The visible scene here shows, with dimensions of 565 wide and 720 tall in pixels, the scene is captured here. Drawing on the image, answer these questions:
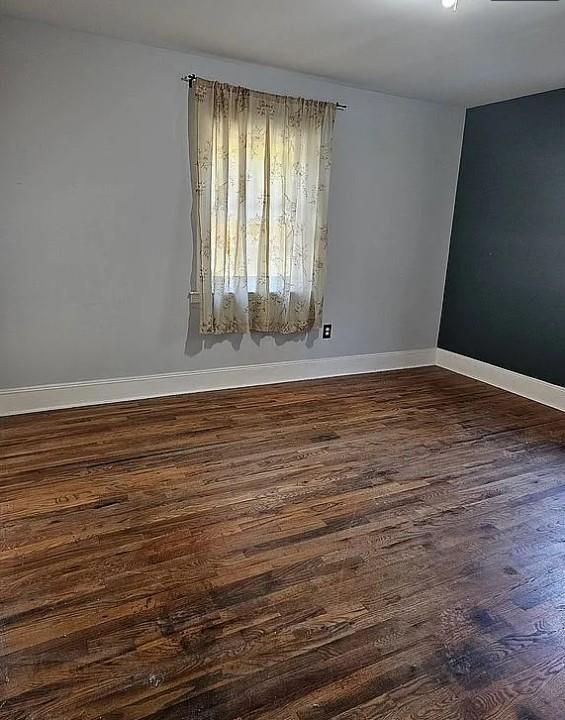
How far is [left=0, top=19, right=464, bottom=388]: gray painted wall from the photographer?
3.11 metres

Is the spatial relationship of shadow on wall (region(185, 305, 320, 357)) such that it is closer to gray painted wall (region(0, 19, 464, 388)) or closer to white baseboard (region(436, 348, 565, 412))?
gray painted wall (region(0, 19, 464, 388))

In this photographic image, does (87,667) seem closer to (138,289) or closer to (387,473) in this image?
(387,473)

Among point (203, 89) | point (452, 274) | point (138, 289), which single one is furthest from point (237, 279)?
point (452, 274)

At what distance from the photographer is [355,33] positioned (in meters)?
2.83

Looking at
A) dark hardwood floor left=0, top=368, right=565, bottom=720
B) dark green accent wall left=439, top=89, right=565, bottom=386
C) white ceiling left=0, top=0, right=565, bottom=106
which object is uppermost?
white ceiling left=0, top=0, right=565, bottom=106

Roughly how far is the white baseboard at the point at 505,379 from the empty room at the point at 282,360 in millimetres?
26

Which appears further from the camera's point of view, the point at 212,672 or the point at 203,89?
the point at 203,89

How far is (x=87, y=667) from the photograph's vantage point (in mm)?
1549

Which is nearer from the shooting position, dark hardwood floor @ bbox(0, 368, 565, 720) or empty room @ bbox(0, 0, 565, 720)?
dark hardwood floor @ bbox(0, 368, 565, 720)

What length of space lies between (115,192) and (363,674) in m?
3.05

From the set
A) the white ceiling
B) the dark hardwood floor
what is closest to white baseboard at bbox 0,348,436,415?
the dark hardwood floor

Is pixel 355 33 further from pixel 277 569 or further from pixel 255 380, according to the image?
pixel 277 569

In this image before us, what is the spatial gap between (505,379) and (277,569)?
3.15 meters

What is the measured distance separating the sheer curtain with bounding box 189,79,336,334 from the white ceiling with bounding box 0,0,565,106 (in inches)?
12.6
